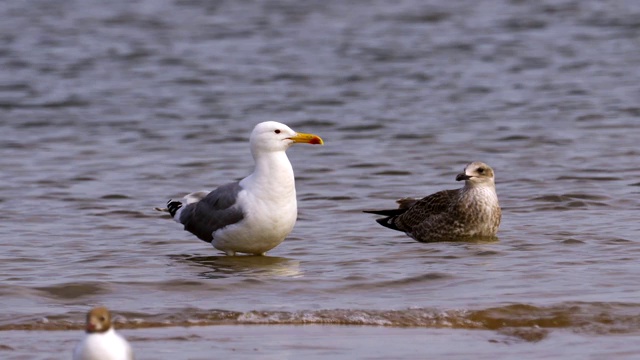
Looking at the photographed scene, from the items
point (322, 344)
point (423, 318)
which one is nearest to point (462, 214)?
point (423, 318)

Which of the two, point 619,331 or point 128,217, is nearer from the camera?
point 619,331

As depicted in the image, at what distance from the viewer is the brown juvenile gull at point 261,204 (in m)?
9.86

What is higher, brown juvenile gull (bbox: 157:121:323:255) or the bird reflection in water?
brown juvenile gull (bbox: 157:121:323:255)

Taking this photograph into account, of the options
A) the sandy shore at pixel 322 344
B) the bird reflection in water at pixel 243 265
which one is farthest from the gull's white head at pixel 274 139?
the sandy shore at pixel 322 344

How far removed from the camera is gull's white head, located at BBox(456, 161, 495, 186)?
1090 centimetres

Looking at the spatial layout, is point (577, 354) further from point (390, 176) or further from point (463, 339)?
point (390, 176)

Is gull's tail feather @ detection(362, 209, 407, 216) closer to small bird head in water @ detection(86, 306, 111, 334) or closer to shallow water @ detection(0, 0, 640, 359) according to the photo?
shallow water @ detection(0, 0, 640, 359)

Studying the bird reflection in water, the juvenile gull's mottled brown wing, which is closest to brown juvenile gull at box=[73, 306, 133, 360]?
the bird reflection in water

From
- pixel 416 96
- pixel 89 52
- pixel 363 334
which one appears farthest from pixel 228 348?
pixel 89 52

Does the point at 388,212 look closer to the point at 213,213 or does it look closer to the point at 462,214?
the point at 462,214

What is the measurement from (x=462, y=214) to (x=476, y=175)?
0.37 metres

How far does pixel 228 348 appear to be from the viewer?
295 inches

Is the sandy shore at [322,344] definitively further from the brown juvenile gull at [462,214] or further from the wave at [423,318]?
the brown juvenile gull at [462,214]

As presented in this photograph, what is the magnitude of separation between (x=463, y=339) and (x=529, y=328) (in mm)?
450
